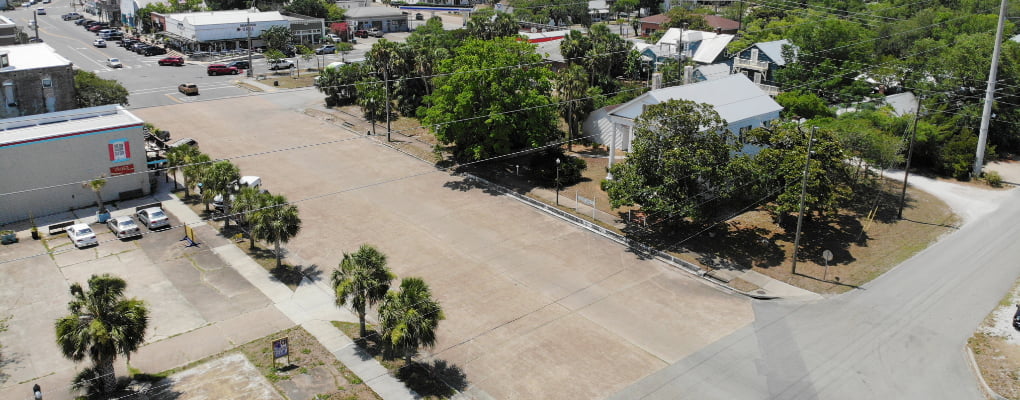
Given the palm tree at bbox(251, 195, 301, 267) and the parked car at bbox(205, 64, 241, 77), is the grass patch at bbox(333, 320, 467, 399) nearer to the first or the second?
the palm tree at bbox(251, 195, 301, 267)

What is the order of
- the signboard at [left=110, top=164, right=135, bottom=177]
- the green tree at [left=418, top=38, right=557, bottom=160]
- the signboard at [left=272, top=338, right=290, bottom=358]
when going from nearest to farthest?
the signboard at [left=272, top=338, right=290, bottom=358], the signboard at [left=110, top=164, right=135, bottom=177], the green tree at [left=418, top=38, right=557, bottom=160]

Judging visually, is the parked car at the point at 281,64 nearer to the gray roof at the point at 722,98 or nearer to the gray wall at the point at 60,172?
the gray wall at the point at 60,172

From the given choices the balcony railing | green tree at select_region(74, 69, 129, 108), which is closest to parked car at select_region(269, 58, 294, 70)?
green tree at select_region(74, 69, 129, 108)

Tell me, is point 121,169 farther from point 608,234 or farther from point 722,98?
point 722,98

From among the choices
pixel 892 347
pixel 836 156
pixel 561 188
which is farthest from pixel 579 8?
pixel 892 347

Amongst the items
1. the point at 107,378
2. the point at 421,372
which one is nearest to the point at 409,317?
the point at 421,372

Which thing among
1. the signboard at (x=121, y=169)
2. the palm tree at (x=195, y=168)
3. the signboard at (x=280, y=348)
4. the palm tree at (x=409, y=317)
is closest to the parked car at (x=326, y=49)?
the signboard at (x=121, y=169)
